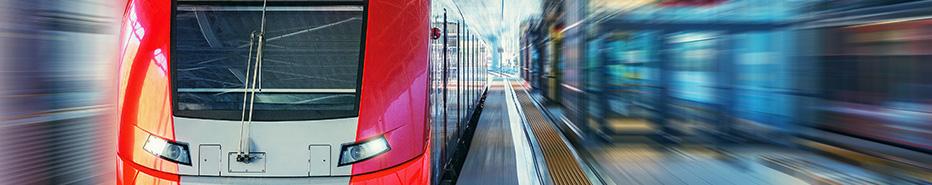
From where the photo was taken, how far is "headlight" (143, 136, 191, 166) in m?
3.00

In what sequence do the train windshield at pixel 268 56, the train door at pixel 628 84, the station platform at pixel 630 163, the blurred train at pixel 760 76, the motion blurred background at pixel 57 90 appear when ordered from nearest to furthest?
the blurred train at pixel 760 76 → the train windshield at pixel 268 56 → the station platform at pixel 630 163 → the motion blurred background at pixel 57 90 → the train door at pixel 628 84

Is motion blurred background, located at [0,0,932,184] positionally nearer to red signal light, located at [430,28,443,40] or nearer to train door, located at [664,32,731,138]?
train door, located at [664,32,731,138]

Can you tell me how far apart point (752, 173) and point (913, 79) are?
180cm

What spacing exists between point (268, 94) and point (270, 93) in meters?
0.01

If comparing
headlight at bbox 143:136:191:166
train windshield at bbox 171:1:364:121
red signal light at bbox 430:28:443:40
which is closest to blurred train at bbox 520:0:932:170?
red signal light at bbox 430:28:443:40

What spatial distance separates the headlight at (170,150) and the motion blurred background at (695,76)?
1101mm

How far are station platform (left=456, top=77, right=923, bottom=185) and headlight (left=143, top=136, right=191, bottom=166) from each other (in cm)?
274

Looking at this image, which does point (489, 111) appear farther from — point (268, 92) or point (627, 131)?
point (268, 92)

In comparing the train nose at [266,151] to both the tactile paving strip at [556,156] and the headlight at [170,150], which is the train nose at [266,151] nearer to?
the headlight at [170,150]

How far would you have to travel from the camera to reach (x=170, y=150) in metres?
3.01

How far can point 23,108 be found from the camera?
12.0ft

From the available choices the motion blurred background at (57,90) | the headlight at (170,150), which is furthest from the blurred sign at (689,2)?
the motion blurred background at (57,90)

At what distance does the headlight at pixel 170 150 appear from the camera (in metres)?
3.00

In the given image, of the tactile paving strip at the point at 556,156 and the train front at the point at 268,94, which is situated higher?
the train front at the point at 268,94
